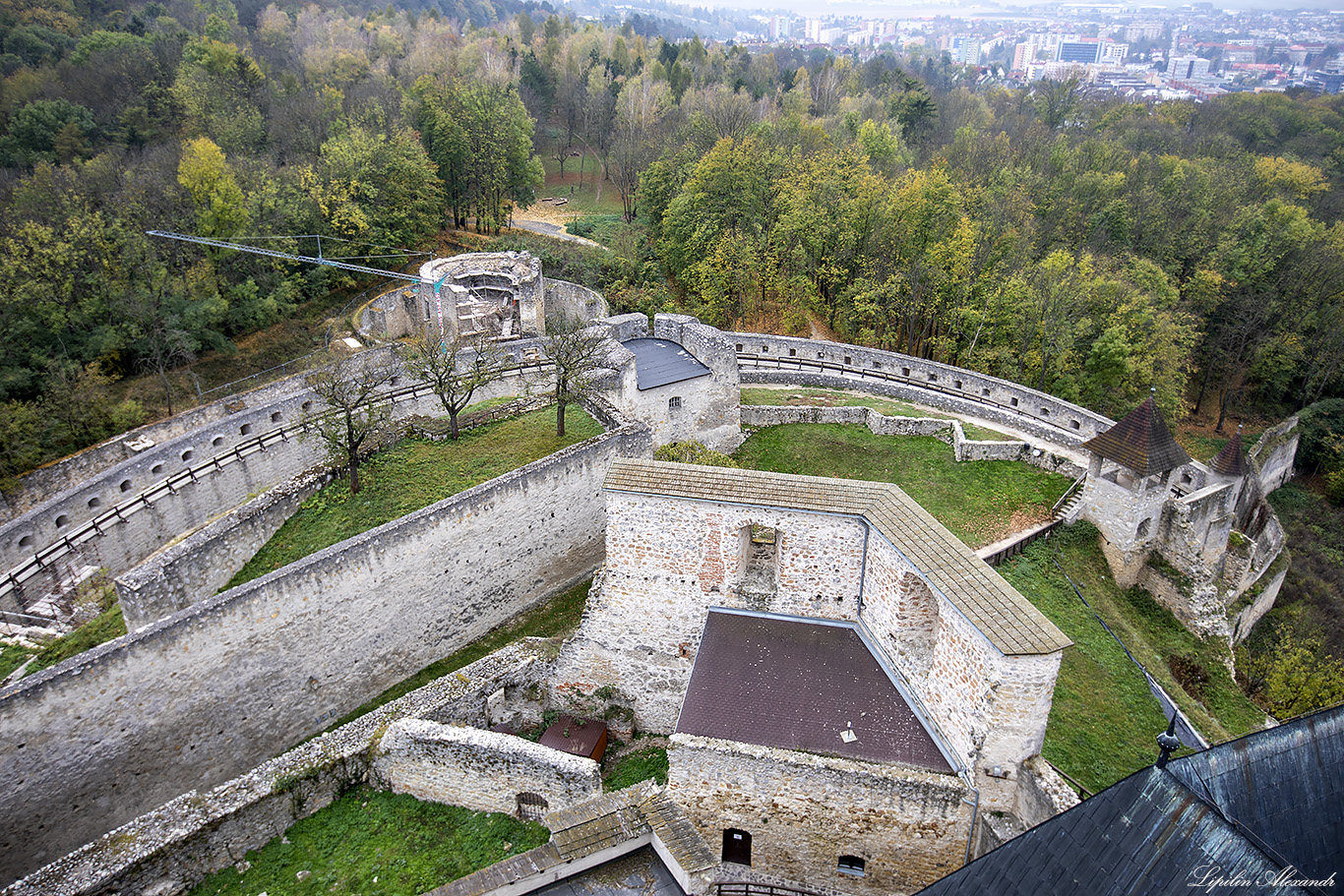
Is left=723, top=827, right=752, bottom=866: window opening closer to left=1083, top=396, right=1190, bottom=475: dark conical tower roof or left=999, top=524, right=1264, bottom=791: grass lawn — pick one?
left=999, top=524, right=1264, bottom=791: grass lawn

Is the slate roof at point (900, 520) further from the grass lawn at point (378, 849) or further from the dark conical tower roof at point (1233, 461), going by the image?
the dark conical tower roof at point (1233, 461)

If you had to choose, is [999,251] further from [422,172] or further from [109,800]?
[109,800]

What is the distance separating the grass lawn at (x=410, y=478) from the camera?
19406 mm

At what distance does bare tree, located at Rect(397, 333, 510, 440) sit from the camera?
22938mm

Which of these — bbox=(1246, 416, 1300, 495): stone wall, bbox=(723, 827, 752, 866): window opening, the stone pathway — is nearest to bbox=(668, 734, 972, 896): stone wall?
bbox=(723, 827, 752, 866): window opening

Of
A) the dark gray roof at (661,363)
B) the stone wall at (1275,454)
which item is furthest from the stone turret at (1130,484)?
the stone wall at (1275,454)

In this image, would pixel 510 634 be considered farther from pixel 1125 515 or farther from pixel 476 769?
pixel 1125 515

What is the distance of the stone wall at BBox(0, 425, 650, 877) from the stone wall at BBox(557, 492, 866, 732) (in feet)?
14.3

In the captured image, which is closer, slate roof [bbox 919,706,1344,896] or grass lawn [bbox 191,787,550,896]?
slate roof [bbox 919,706,1344,896]

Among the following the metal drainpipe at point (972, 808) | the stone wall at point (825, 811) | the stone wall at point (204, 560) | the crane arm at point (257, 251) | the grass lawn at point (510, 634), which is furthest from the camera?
the crane arm at point (257, 251)

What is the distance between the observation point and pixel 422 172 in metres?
43.8

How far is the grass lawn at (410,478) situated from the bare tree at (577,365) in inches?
39.5

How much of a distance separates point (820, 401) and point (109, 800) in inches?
946

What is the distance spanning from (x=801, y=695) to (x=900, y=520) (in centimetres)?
363
